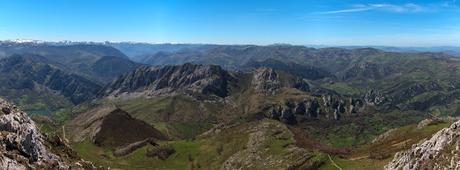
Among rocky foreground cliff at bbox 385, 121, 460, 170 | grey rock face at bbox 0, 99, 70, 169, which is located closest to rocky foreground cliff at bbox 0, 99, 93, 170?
grey rock face at bbox 0, 99, 70, 169

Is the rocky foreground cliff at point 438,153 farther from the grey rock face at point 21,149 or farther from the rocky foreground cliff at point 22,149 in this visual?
the grey rock face at point 21,149

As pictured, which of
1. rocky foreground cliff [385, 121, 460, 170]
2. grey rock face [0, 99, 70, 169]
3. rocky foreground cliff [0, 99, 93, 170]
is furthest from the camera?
rocky foreground cliff [385, 121, 460, 170]

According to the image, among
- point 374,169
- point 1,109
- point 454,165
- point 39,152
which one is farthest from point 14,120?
point 374,169

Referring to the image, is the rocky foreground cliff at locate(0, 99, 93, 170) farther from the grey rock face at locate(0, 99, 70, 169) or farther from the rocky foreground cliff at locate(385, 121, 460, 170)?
the rocky foreground cliff at locate(385, 121, 460, 170)

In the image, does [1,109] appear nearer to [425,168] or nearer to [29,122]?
[29,122]

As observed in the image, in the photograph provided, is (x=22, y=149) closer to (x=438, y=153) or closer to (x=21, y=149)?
(x=21, y=149)

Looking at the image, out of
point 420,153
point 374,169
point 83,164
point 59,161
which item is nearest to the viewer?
point 59,161

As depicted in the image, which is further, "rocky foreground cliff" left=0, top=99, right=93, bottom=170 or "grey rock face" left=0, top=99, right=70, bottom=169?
"rocky foreground cliff" left=0, top=99, right=93, bottom=170
